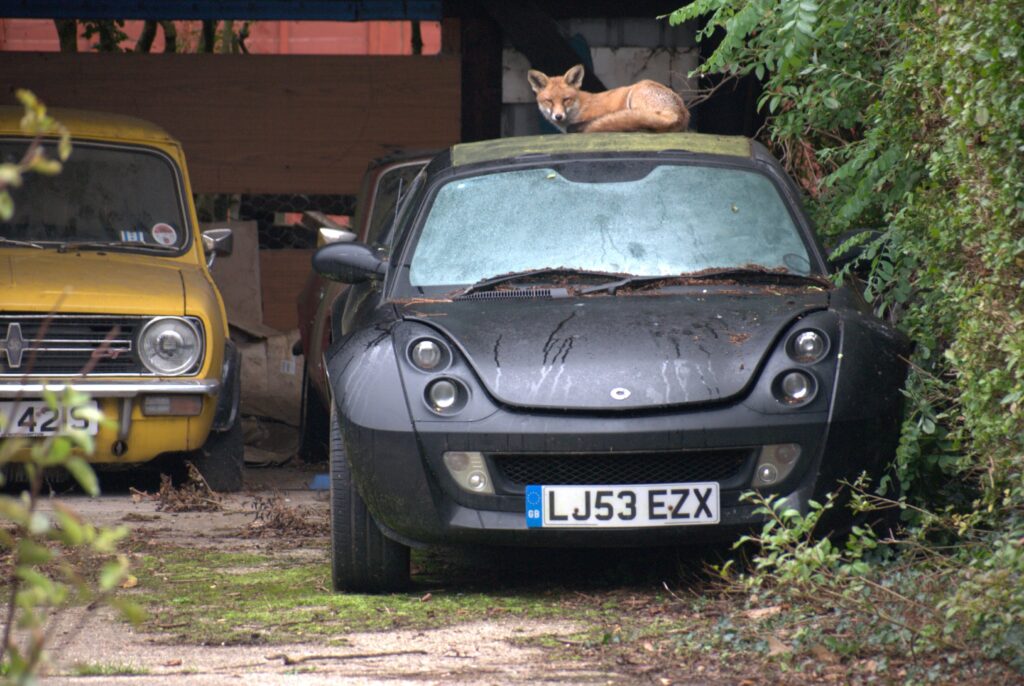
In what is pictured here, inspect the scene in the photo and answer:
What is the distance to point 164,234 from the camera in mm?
8070

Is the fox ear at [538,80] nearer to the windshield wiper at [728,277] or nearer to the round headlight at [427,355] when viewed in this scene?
the windshield wiper at [728,277]

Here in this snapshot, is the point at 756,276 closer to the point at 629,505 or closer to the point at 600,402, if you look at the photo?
the point at 600,402

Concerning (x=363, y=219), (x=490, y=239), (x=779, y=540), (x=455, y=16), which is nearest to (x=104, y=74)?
(x=455, y=16)

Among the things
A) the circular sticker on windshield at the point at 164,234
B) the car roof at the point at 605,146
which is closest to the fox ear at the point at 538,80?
the circular sticker on windshield at the point at 164,234

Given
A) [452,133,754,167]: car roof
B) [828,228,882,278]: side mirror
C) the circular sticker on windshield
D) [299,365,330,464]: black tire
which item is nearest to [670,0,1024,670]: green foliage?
[828,228,882,278]: side mirror

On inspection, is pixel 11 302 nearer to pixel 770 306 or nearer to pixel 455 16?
pixel 770 306

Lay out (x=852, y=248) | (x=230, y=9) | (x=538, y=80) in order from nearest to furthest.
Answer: (x=852, y=248), (x=538, y=80), (x=230, y=9)

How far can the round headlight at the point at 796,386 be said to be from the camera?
4.64m

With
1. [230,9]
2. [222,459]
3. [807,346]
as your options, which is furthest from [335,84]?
[807,346]

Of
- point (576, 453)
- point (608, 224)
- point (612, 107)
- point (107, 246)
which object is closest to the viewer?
point (576, 453)

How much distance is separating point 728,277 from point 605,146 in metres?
1.01

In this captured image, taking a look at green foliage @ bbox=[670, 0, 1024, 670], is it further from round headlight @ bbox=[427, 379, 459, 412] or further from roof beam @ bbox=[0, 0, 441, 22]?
roof beam @ bbox=[0, 0, 441, 22]

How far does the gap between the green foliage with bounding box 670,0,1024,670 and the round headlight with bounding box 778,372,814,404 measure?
0.34m

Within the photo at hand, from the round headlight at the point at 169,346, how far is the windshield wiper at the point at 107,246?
814mm
